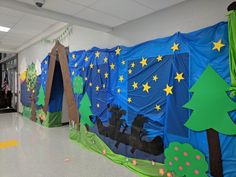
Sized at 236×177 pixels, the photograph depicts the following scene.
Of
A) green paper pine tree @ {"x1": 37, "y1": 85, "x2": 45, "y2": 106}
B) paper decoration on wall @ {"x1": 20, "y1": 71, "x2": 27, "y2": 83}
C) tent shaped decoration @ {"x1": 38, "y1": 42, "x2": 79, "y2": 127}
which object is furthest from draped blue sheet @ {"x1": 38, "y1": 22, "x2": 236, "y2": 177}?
paper decoration on wall @ {"x1": 20, "y1": 71, "x2": 27, "y2": 83}

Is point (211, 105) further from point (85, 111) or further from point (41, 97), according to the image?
point (41, 97)

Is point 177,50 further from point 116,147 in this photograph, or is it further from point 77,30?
point 77,30

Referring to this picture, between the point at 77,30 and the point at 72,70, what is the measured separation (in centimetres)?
102

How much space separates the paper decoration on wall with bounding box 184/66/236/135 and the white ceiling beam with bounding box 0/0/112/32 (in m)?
2.14

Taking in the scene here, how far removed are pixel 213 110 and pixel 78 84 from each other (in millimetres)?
3013

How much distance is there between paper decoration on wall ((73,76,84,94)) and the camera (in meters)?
4.30

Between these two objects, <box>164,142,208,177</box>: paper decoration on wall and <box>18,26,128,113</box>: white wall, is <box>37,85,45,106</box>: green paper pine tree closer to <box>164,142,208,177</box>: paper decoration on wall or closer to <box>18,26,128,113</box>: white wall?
<box>18,26,128,113</box>: white wall

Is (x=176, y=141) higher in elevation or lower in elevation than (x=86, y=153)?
higher

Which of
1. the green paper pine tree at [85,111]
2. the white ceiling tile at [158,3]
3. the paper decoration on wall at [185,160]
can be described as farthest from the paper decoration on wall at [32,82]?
the paper decoration on wall at [185,160]

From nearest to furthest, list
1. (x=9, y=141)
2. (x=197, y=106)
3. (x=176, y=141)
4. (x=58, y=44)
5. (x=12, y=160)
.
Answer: (x=197, y=106), (x=176, y=141), (x=12, y=160), (x=9, y=141), (x=58, y=44)

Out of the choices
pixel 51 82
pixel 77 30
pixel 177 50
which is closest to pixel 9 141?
pixel 51 82

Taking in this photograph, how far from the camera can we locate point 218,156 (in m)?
2.23

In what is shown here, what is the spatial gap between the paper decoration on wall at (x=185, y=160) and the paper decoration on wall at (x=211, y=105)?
322 millimetres

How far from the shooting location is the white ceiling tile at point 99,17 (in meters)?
3.03
